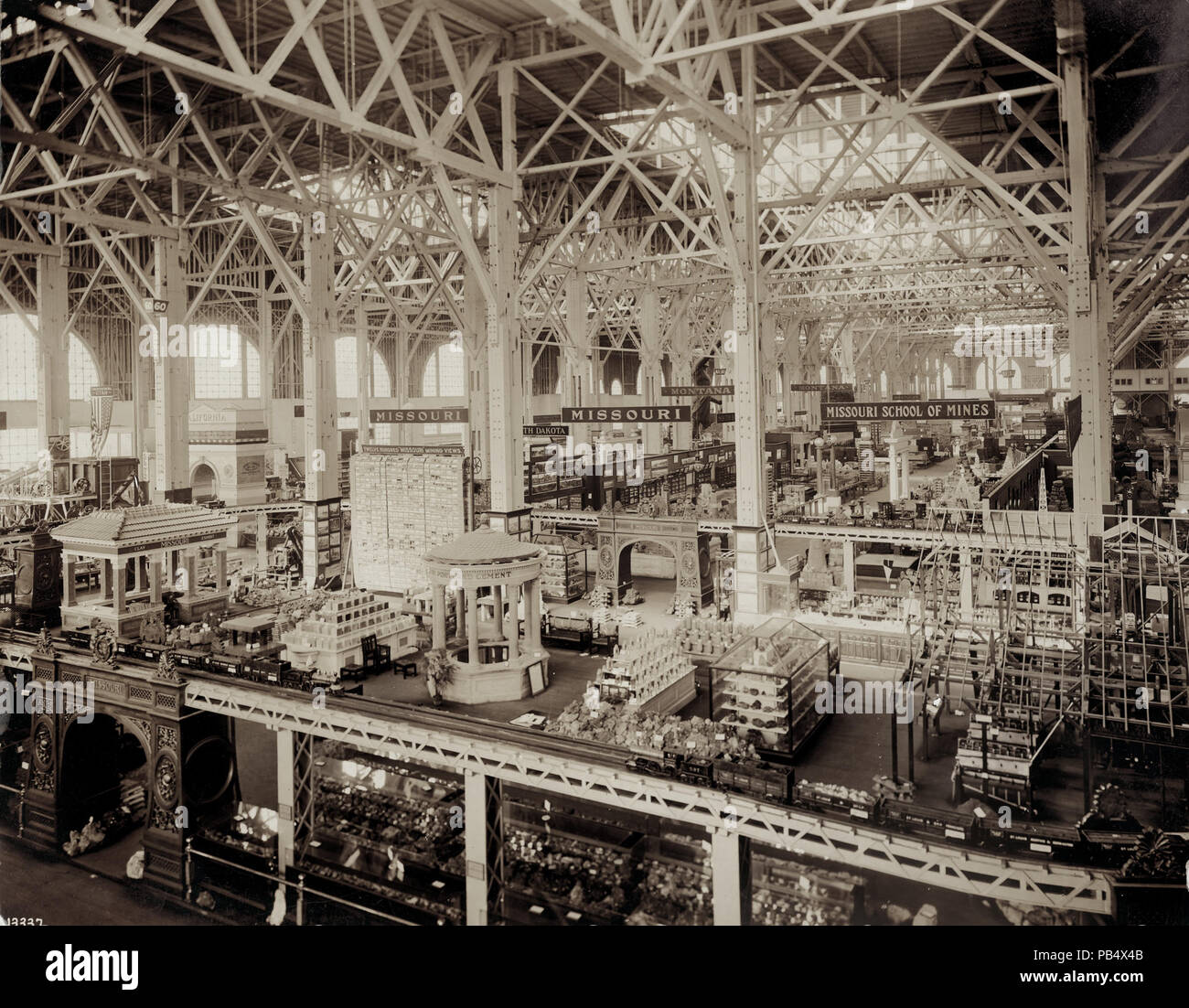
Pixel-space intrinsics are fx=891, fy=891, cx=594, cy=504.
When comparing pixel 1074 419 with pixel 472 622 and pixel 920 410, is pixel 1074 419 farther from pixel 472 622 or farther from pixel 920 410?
pixel 472 622

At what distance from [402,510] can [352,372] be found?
2678 centimetres

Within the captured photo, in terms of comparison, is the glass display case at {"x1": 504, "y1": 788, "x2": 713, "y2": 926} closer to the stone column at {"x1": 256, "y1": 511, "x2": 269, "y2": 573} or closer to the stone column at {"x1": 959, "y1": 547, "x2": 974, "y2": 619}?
the stone column at {"x1": 959, "y1": 547, "x2": 974, "y2": 619}

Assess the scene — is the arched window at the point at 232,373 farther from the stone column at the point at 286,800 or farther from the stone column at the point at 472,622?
the stone column at the point at 286,800

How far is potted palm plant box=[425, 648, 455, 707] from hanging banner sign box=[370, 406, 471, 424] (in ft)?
16.3

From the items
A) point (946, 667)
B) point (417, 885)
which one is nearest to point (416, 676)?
point (417, 885)

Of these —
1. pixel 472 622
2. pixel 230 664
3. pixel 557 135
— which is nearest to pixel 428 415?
pixel 472 622

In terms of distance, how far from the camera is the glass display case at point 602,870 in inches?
481

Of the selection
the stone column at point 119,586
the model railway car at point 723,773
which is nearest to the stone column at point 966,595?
the model railway car at point 723,773

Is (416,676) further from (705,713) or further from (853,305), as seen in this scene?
(853,305)

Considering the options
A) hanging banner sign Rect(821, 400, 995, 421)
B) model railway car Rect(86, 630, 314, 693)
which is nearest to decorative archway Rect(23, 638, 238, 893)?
model railway car Rect(86, 630, 314, 693)

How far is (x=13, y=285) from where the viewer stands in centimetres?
3161

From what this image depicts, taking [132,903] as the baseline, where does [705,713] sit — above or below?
above

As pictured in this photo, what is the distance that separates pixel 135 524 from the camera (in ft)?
60.5

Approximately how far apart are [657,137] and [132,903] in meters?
21.2
